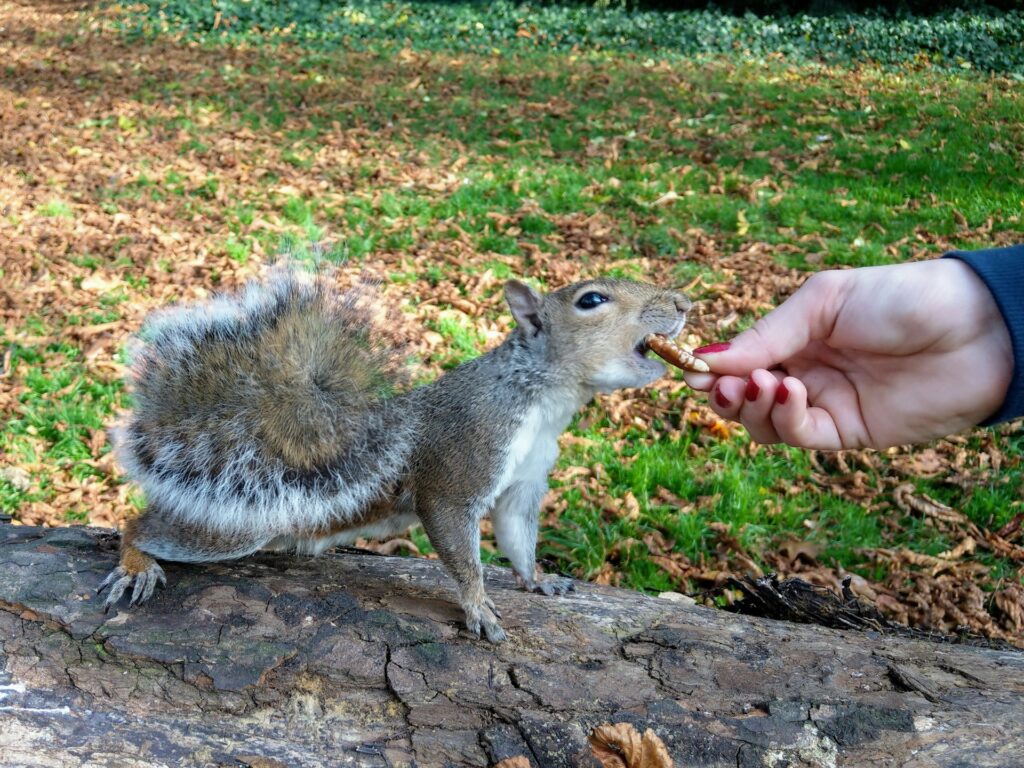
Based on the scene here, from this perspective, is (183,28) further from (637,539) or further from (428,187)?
(637,539)

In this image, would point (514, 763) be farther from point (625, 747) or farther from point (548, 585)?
point (548, 585)

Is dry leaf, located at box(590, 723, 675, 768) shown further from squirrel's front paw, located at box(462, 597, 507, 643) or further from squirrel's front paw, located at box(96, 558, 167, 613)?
squirrel's front paw, located at box(96, 558, 167, 613)

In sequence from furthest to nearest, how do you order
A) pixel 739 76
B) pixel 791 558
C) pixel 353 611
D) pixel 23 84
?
pixel 739 76, pixel 23 84, pixel 791 558, pixel 353 611

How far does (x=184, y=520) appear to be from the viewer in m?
1.92

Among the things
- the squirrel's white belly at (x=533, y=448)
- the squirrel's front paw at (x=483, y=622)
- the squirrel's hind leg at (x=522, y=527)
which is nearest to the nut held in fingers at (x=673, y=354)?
the squirrel's white belly at (x=533, y=448)

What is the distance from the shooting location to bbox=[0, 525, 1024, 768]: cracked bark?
150 centimetres

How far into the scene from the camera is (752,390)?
2.18 meters

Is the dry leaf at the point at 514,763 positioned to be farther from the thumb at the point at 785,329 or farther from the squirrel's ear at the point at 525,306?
the thumb at the point at 785,329

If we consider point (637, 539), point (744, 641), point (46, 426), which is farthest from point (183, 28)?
point (744, 641)

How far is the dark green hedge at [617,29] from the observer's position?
33.5 ft

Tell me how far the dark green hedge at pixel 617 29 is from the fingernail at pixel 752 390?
30.7 ft

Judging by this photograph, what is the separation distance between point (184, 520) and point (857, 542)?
2.22m

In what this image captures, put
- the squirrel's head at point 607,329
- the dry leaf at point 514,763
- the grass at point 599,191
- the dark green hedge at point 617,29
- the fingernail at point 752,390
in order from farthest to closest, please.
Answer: the dark green hedge at point 617,29, the grass at point 599,191, the fingernail at point 752,390, the squirrel's head at point 607,329, the dry leaf at point 514,763

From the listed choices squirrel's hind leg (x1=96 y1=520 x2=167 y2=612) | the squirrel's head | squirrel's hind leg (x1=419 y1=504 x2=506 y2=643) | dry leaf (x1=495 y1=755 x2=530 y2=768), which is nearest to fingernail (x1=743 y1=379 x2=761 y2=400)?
the squirrel's head
